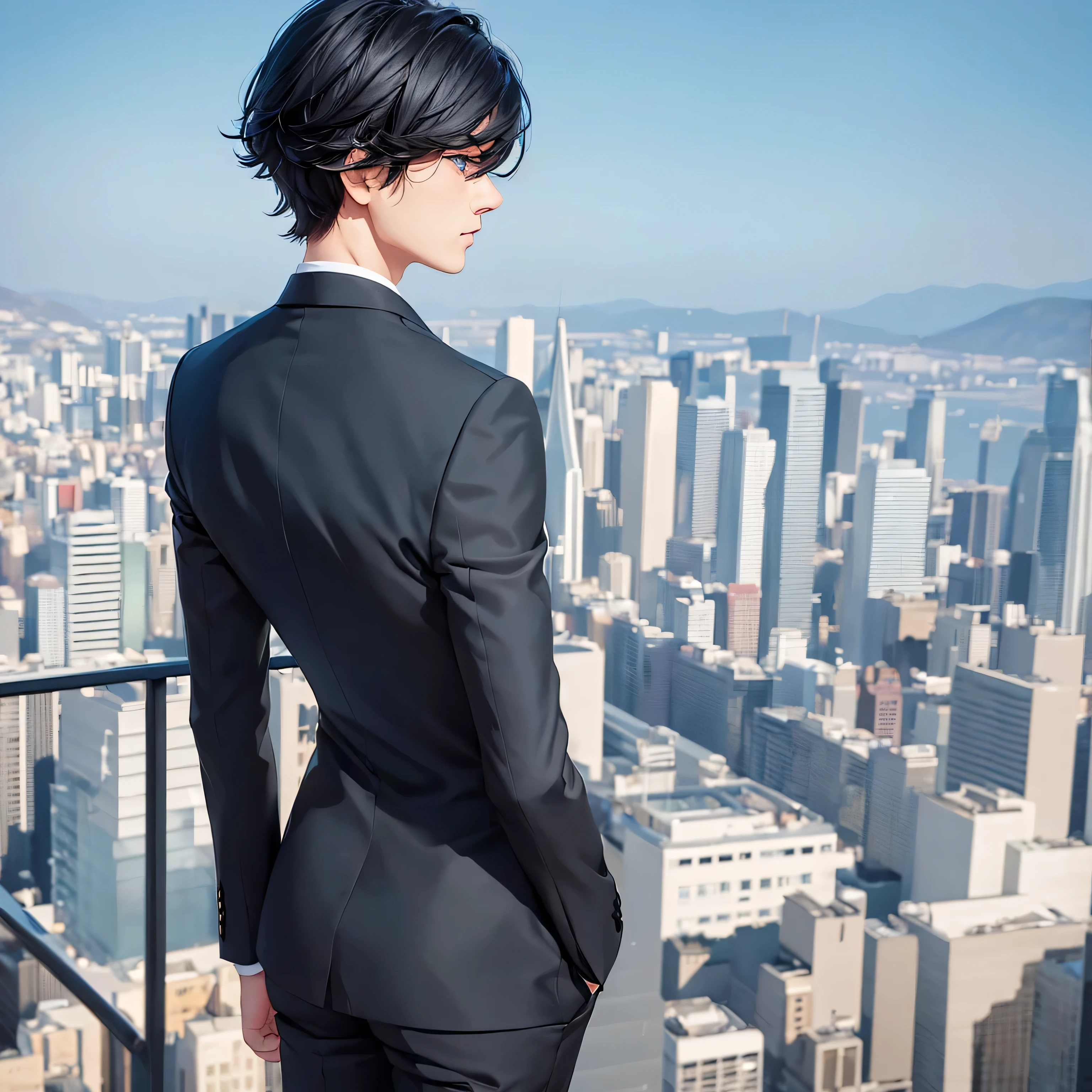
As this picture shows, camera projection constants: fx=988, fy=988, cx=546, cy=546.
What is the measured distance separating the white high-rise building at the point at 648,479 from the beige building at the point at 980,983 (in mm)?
5526

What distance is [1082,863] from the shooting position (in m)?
13.6

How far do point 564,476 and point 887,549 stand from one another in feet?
15.4

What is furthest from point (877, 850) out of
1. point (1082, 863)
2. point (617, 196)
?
point (617, 196)

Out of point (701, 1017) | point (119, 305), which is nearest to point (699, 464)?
point (701, 1017)

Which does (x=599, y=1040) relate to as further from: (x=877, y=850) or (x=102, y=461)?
(x=102, y=461)

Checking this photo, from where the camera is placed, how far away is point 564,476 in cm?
1230

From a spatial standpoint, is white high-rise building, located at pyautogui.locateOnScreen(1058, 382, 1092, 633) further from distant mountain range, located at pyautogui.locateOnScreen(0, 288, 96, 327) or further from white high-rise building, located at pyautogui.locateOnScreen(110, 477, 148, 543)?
distant mountain range, located at pyautogui.locateOnScreen(0, 288, 96, 327)

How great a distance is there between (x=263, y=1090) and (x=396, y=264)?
1.55m

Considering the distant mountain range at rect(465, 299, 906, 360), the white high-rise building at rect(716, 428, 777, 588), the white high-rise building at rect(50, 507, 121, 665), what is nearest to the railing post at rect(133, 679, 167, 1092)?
the white high-rise building at rect(50, 507, 121, 665)

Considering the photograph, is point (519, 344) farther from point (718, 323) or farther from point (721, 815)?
point (721, 815)

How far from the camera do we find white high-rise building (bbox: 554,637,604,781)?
12.5 metres

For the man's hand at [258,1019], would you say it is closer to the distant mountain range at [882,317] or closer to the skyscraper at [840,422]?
the distant mountain range at [882,317]

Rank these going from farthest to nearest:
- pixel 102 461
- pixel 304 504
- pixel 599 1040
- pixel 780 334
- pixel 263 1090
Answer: pixel 780 334 → pixel 102 461 → pixel 599 1040 → pixel 263 1090 → pixel 304 504

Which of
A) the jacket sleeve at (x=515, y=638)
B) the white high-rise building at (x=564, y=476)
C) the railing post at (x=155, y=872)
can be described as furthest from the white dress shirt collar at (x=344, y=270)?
the white high-rise building at (x=564, y=476)
